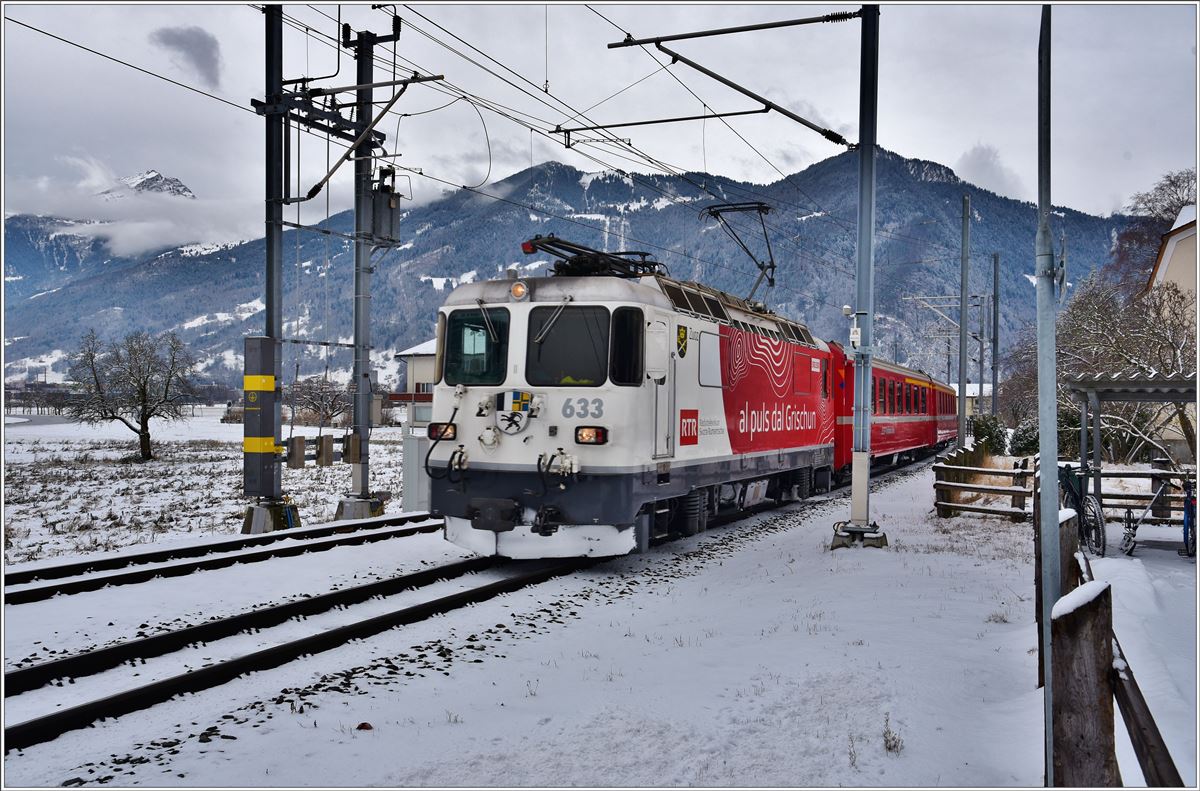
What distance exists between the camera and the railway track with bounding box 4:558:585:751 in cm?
514

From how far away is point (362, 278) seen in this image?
15.1 meters

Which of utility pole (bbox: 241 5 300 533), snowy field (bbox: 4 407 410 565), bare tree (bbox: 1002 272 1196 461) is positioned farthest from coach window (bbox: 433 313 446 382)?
bare tree (bbox: 1002 272 1196 461)

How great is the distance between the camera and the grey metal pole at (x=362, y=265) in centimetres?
1463

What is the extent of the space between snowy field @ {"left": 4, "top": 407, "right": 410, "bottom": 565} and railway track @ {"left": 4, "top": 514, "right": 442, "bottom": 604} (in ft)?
3.74

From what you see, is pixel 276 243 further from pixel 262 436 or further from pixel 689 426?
pixel 689 426

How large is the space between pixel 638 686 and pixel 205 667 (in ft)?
10.2

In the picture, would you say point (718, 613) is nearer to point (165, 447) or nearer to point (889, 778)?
point (889, 778)

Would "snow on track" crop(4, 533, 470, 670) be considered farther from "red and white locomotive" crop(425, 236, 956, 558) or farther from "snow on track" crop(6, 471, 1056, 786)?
"snow on track" crop(6, 471, 1056, 786)

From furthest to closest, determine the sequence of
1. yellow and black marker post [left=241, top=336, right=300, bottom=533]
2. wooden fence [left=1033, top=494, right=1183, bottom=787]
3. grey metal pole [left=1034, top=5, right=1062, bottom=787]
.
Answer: yellow and black marker post [left=241, top=336, right=300, bottom=533] → grey metal pole [left=1034, top=5, right=1062, bottom=787] → wooden fence [left=1033, top=494, right=1183, bottom=787]

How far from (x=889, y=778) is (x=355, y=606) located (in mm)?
5499

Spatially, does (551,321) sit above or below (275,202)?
below

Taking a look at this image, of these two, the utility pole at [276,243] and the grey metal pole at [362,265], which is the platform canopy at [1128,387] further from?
the grey metal pole at [362,265]

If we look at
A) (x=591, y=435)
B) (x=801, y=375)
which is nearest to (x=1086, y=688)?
(x=591, y=435)

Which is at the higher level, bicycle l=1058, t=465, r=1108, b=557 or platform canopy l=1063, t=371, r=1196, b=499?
platform canopy l=1063, t=371, r=1196, b=499
